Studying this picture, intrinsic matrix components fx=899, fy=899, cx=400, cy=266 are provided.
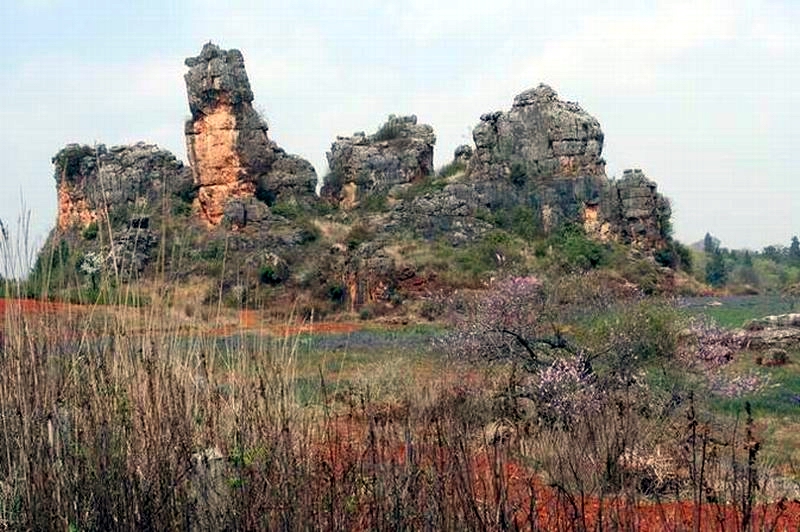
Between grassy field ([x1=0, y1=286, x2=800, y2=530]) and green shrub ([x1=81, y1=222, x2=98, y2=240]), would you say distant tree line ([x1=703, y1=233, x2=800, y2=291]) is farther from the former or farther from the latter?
grassy field ([x1=0, y1=286, x2=800, y2=530])

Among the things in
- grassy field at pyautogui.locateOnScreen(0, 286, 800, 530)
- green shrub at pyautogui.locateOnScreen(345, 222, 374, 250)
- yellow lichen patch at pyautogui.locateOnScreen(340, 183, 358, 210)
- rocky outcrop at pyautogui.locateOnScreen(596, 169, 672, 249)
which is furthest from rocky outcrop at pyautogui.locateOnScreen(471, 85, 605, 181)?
grassy field at pyautogui.locateOnScreen(0, 286, 800, 530)

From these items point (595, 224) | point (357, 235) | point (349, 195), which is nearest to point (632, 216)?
point (595, 224)

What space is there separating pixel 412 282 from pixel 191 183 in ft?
50.8

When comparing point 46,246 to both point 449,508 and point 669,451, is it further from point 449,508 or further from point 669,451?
point 669,451

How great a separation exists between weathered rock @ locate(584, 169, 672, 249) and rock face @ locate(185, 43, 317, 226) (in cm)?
1571

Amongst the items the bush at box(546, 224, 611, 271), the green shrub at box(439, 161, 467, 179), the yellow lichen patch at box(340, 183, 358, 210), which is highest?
Answer: the green shrub at box(439, 161, 467, 179)

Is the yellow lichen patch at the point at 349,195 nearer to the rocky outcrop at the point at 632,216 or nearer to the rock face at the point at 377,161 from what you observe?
the rock face at the point at 377,161

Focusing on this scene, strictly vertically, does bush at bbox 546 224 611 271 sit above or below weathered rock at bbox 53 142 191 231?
below

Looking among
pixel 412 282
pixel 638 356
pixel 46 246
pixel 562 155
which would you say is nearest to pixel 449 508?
pixel 46 246

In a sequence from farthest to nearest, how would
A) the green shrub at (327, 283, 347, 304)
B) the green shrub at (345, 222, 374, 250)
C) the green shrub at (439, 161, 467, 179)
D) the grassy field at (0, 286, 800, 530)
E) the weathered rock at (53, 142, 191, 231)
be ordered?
1. the green shrub at (439, 161, 467, 179)
2. the weathered rock at (53, 142, 191, 231)
3. the green shrub at (345, 222, 374, 250)
4. the green shrub at (327, 283, 347, 304)
5. the grassy field at (0, 286, 800, 530)

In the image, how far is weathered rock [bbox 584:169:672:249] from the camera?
46.0 metres

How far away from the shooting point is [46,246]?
584 centimetres

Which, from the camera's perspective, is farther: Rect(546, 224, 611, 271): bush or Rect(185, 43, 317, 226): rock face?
Rect(185, 43, 317, 226): rock face

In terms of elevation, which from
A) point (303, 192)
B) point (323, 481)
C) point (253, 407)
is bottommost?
point (323, 481)
